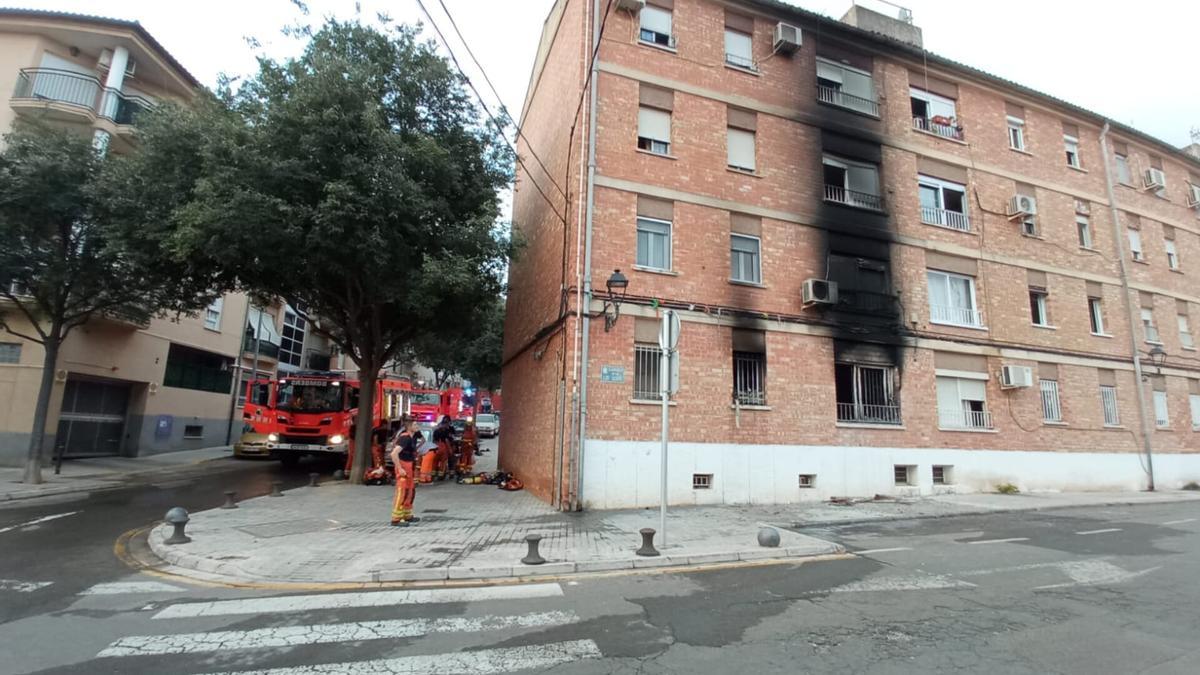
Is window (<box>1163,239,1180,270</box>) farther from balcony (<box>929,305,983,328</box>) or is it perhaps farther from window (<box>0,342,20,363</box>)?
window (<box>0,342,20,363</box>)

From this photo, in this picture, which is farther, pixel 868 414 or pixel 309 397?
pixel 309 397

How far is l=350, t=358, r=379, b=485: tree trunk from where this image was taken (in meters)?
14.2

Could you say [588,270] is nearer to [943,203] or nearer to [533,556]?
[533,556]

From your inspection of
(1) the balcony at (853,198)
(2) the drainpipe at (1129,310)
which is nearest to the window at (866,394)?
(1) the balcony at (853,198)

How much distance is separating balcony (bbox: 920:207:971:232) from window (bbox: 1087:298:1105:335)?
17.8 ft

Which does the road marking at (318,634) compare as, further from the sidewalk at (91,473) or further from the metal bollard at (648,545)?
the sidewalk at (91,473)

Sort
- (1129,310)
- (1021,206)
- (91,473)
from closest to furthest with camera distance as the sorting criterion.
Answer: (91,473) → (1021,206) → (1129,310)

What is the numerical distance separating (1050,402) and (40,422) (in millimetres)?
25705

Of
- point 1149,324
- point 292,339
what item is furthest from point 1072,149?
point 292,339

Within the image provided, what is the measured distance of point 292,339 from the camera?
35062mm

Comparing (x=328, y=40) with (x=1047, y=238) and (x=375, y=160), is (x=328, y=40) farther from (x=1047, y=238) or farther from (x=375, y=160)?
(x=1047, y=238)

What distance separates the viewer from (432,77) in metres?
13.0

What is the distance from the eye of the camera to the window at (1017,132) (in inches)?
703

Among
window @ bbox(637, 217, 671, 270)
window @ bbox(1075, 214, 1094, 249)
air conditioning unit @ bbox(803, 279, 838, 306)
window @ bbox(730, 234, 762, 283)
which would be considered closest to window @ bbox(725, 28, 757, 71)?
window @ bbox(730, 234, 762, 283)
